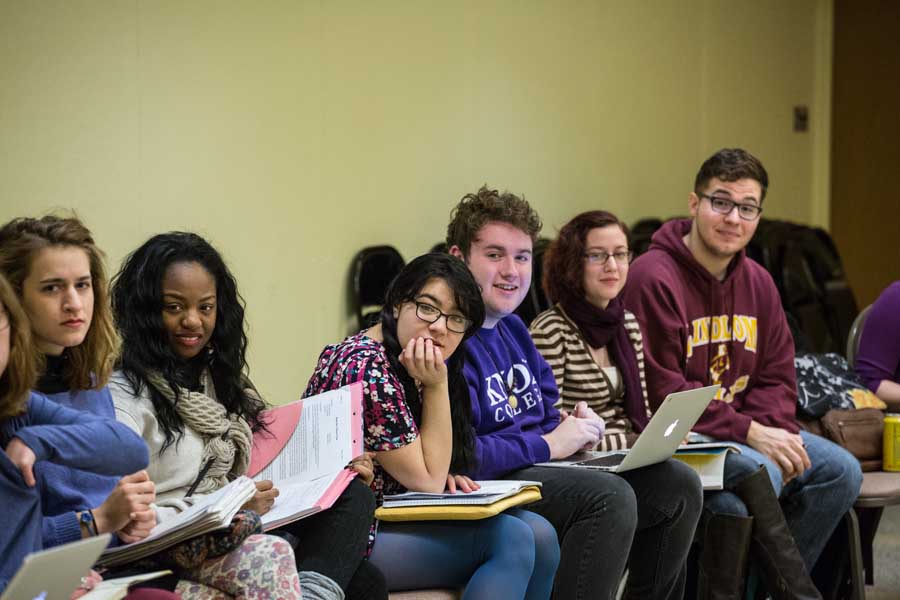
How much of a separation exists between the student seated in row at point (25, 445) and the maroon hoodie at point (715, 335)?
1.93 meters

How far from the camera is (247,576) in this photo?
6.66 feet

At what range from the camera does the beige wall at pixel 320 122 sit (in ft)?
10.5

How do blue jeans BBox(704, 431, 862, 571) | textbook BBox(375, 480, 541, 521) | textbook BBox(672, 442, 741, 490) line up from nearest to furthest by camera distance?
textbook BBox(375, 480, 541, 521) < textbook BBox(672, 442, 741, 490) < blue jeans BBox(704, 431, 862, 571)

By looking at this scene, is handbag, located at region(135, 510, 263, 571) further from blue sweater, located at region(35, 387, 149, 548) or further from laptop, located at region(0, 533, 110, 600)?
laptop, located at region(0, 533, 110, 600)

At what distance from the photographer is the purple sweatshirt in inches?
150

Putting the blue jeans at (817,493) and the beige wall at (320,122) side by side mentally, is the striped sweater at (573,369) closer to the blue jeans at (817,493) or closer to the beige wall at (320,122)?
the blue jeans at (817,493)

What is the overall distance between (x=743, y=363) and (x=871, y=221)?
14.9ft

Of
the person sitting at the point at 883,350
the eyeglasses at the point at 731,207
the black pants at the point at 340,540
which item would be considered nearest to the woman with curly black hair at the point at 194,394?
the black pants at the point at 340,540

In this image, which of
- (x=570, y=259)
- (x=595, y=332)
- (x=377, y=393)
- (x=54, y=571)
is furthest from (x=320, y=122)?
(x=54, y=571)

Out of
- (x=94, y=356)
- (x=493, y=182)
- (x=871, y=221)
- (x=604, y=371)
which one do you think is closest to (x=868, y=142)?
(x=871, y=221)

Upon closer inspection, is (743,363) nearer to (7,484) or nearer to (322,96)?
(322,96)

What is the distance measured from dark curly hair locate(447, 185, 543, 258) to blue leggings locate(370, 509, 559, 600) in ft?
2.72

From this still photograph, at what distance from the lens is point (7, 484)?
1.74m

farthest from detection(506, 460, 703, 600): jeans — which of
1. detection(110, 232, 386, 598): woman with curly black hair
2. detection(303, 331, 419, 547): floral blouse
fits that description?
detection(110, 232, 386, 598): woman with curly black hair
